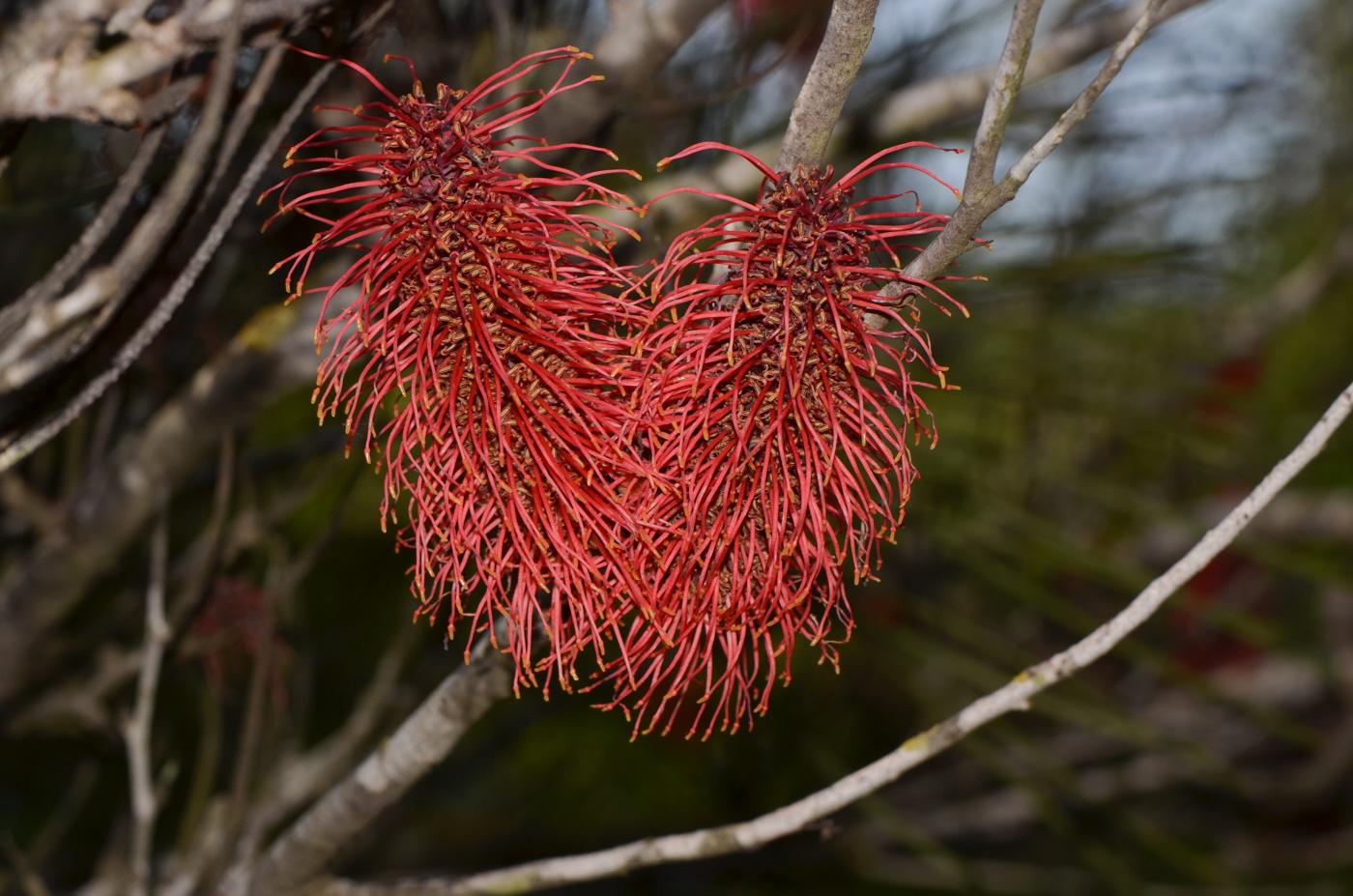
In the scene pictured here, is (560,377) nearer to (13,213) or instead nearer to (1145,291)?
(13,213)

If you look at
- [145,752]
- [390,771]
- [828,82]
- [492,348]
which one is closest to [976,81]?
[828,82]

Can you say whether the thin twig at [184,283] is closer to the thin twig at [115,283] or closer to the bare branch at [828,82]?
the thin twig at [115,283]

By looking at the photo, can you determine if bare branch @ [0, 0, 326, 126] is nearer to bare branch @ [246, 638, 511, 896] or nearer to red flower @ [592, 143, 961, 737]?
red flower @ [592, 143, 961, 737]

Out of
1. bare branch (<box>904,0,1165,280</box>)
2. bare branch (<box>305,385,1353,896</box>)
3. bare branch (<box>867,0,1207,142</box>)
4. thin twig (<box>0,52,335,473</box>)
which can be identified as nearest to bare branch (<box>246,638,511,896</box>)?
bare branch (<box>305,385,1353,896</box>)

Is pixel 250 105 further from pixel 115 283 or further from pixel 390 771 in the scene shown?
pixel 390 771

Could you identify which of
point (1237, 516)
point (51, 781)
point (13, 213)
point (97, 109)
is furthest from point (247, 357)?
point (51, 781)

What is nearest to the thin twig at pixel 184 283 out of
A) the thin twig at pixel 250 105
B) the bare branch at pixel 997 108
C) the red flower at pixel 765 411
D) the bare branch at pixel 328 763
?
the thin twig at pixel 250 105

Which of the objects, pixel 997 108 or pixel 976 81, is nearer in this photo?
pixel 997 108
